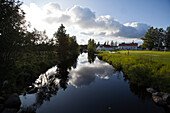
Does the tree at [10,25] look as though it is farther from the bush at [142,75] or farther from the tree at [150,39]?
the tree at [150,39]

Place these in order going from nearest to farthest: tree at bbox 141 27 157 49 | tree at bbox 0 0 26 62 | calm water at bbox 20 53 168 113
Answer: calm water at bbox 20 53 168 113
tree at bbox 0 0 26 62
tree at bbox 141 27 157 49

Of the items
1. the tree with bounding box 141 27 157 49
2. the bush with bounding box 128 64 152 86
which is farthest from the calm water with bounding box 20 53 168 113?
the tree with bounding box 141 27 157 49

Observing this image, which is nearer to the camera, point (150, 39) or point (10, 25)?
point (10, 25)

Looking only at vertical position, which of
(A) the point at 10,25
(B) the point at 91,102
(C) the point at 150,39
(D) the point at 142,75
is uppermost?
(C) the point at 150,39

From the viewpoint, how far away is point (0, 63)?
1068 cm

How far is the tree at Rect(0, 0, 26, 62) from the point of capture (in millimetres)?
9922

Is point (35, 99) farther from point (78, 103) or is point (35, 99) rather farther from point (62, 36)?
point (62, 36)

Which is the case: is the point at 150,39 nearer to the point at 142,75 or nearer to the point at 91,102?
the point at 142,75

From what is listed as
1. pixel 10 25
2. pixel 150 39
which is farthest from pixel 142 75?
pixel 150 39

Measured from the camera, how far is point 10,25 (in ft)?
36.7

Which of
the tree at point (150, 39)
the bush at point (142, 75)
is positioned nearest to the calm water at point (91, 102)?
the bush at point (142, 75)

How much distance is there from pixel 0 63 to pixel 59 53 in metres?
30.1

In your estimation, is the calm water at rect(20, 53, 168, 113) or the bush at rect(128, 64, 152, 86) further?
the bush at rect(128, 64, 152, 86)

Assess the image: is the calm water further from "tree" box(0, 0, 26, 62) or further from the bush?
"tree" box(0, 0, 26, 62)
